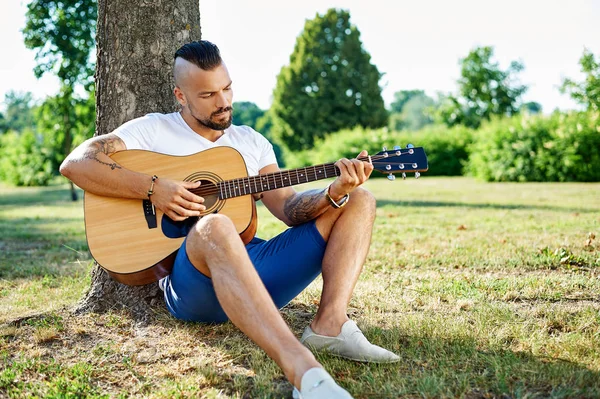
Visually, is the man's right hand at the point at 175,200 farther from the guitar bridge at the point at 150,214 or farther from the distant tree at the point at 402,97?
the distant tree at the point at 402,97

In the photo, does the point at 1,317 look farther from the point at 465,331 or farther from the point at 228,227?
the point at 465,331

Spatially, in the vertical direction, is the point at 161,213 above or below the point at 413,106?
below

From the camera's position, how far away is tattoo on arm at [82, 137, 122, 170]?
313 centimetres

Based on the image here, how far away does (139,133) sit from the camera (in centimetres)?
334

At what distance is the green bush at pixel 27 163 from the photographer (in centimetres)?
2417

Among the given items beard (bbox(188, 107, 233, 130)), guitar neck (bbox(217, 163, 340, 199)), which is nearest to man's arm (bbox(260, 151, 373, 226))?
guitar neck (bbox(217, 163, 340, 199))

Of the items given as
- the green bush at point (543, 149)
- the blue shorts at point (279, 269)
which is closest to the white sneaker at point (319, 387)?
the blue shorts at point (279, 269)

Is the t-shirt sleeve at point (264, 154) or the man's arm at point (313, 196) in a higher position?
the t-shirt sleeve at point (264, 154)

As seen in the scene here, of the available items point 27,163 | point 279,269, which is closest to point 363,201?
point 279,269

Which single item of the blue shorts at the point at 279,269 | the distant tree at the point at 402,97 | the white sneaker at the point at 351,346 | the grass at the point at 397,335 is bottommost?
the grass at the point at 397,335

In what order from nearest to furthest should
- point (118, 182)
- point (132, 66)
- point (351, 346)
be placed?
1. point (351, 346)
2. point (118, 182)
3. point (132, 66)

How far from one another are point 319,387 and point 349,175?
3.37 feet

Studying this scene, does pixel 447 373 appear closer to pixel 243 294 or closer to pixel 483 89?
pixel 243 294

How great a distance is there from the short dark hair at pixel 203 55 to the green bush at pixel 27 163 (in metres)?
22.0
